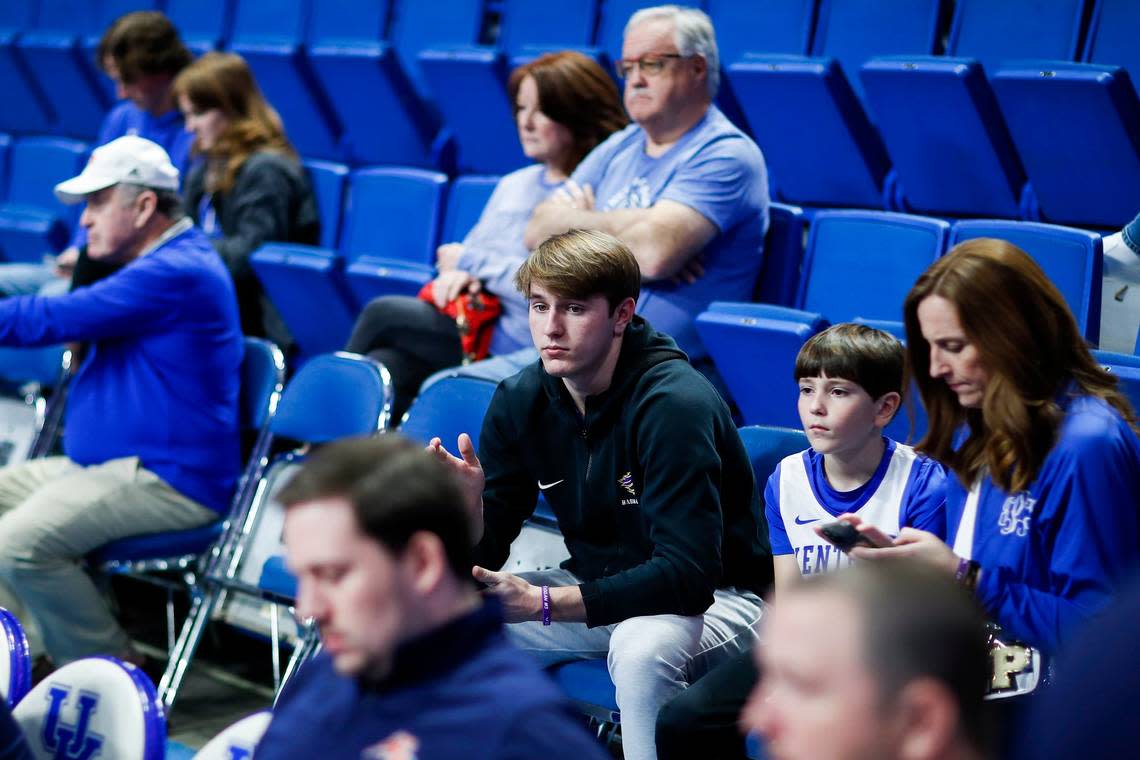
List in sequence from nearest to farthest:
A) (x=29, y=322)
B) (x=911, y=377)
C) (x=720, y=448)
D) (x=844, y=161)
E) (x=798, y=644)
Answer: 1. (x=798, y=644)
2. (x=911, y=377)
3. (x=720, y=448)
4. (x=29, y=322)
5. (x=844, y=161)

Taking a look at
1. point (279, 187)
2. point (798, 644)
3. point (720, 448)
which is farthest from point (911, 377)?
point (279, 187)

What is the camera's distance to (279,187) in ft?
15.8

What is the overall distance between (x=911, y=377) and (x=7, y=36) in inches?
236

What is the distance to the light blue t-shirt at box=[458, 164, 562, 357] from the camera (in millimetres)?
3961

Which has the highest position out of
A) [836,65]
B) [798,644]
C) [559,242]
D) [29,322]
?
[836,65]

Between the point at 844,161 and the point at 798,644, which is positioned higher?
the point at 844,161

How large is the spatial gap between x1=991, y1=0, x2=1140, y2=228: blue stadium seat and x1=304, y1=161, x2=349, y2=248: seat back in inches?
91.4

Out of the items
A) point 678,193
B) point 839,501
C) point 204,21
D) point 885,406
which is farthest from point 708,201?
point 204,21

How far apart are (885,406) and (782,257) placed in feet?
3.86

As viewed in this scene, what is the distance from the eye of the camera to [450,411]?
3203mm

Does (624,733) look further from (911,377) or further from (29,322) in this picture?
(29,322)

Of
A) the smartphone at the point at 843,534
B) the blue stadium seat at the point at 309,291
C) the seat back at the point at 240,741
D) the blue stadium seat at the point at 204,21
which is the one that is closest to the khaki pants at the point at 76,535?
the blue stadium seat at the point at 309,291

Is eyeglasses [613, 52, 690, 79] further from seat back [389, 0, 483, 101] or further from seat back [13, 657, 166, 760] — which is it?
seat back [13, 657, 166, 760]

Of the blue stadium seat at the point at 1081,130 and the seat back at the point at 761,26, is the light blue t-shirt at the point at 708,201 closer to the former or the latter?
the blue stadium seat at the point at 1081,130
